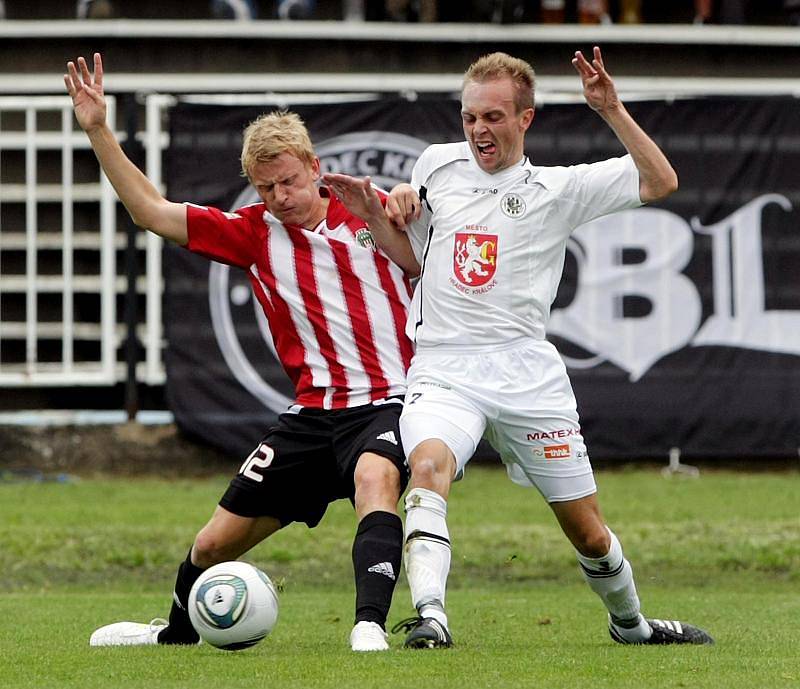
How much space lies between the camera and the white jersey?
683 cm

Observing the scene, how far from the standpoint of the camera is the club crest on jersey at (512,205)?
6.89 metres

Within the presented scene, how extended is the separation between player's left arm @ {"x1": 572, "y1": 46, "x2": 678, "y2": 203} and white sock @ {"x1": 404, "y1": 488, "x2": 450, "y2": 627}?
1.55 meters

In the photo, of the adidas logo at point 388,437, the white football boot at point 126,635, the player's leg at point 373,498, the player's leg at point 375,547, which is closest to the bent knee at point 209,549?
the white football boot at point 126,635

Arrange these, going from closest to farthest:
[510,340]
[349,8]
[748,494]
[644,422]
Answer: [510,340], [748,494], [644,422], [349,8]

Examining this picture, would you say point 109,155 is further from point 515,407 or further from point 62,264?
point 62,264

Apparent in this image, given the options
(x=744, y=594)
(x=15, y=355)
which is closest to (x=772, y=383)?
(x=744, y=594)

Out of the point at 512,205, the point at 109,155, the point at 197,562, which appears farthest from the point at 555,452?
the point at 109,155

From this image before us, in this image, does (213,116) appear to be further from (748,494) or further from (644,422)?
(748,494)

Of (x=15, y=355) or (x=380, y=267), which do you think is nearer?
(x=380, y=267)

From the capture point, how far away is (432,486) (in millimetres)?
6402

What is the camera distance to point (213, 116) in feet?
48.2

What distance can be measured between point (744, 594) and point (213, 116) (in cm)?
672

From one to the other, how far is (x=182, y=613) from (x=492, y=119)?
2447 millimetres

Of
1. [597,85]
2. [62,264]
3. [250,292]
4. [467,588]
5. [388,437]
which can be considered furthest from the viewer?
[62,264]
